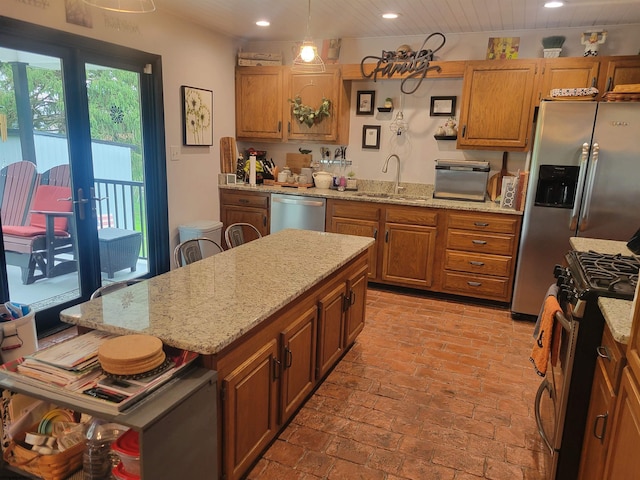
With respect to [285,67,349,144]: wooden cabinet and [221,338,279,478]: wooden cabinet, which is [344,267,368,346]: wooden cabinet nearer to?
[221,338,279,478]: wooden cabinet

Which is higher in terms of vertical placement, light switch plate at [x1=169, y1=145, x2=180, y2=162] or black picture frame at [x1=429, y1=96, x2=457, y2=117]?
black picture frame at [x1=429, y1=96, x2=457, y2=117]

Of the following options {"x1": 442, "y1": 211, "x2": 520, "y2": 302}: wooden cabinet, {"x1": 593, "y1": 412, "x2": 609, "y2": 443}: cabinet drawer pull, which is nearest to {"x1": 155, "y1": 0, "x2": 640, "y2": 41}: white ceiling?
{"x1": 442, "y1": 211, "x2": 520, "y2": 302}: wooden cabinet

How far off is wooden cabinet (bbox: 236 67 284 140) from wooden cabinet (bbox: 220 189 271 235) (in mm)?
713

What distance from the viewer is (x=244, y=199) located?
16.8 feet

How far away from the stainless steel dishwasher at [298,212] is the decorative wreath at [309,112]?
2.83 ft

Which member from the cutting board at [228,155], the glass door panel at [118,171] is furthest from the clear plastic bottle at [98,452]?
the cutting board at [228,155]

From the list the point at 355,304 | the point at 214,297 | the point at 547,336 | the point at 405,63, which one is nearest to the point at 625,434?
the point at 547,336

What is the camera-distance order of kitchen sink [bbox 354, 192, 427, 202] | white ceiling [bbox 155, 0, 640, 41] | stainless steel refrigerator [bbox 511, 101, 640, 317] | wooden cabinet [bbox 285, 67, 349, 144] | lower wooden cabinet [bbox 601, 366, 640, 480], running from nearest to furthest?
1. lower wooden cabinet [bbox 601, 366, 640, 480]
2. stainless steel refrigerator [bbox 511, 101, 640, 317]
3. white ceiling [bbox 155, 0, 640, 41]
4. kitchen sink [bbox 354, 192, 427, 202]
5. wooden cabinet [bbox 285, 67, 349, 144]

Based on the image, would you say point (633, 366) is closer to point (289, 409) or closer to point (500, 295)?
point (289, 409)

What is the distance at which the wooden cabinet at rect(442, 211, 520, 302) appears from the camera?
4.06m

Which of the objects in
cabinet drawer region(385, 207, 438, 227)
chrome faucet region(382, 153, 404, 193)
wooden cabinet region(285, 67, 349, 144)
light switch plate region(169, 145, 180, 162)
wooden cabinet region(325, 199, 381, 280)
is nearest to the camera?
cabinet drawer region(385, 207, 438, 227)

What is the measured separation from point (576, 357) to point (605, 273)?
1.44ft

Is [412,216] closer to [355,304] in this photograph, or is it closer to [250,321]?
[355,304]

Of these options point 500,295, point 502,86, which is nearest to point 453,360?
point 500,295
